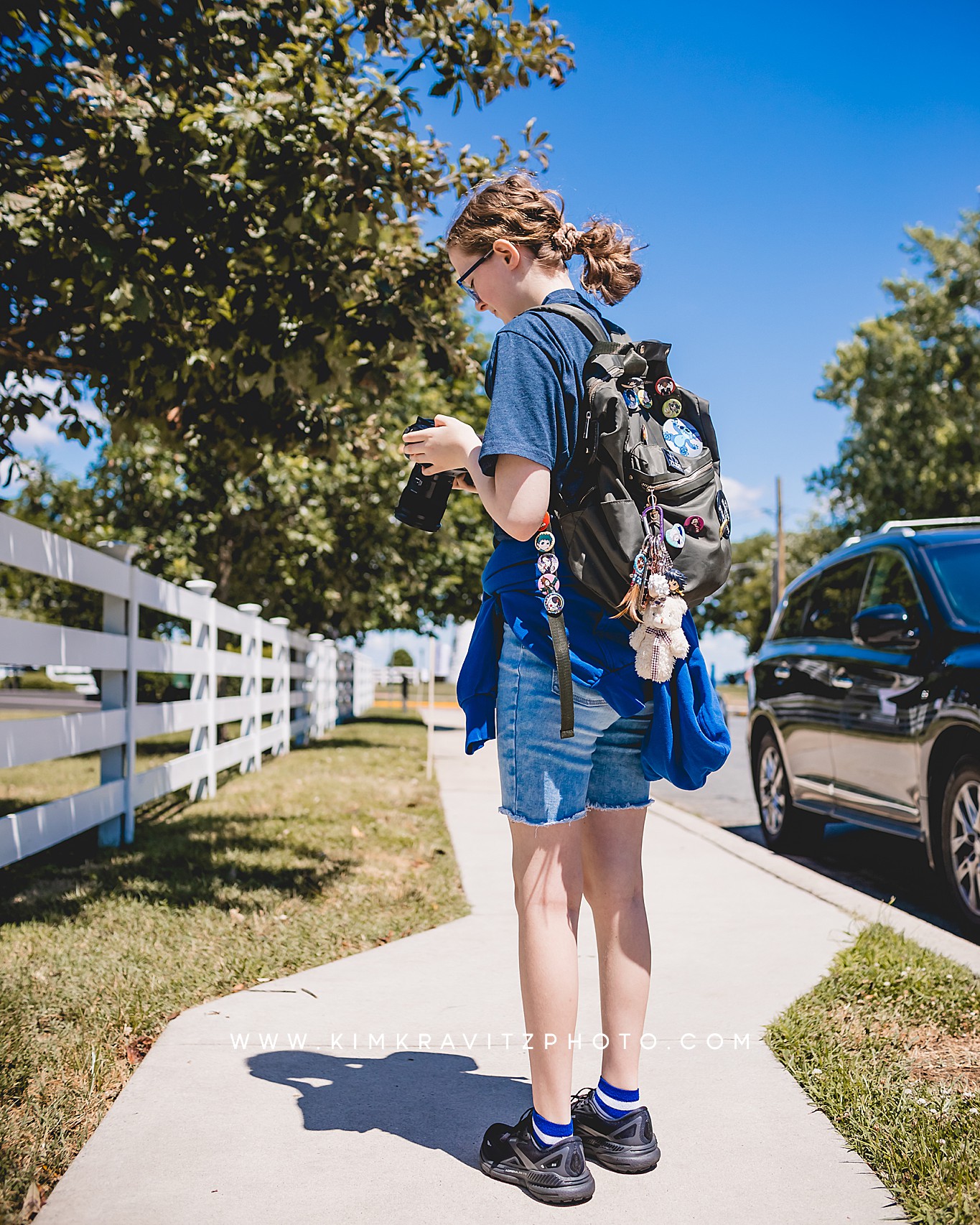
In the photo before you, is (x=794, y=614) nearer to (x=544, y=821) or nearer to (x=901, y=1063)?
(x=901, y=1063)

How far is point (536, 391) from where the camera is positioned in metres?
2.19

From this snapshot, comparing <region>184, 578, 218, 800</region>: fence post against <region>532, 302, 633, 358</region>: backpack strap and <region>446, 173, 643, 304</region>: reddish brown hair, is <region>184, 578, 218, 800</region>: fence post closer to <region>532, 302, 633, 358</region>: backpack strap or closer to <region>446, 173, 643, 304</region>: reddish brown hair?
<region>446, 173, 643, 304</region>: reddish brown hair

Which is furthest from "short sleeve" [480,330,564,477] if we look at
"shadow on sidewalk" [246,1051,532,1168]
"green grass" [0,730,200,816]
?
"green grass" [0,730,200,816]

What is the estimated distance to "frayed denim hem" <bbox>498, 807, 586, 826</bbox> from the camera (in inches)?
89.4

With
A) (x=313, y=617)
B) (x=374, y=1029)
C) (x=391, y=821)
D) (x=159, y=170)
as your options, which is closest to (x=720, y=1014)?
(x=374, y=1029)

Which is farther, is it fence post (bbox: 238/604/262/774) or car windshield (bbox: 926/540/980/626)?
fence post (bbox: 238/604/262/774)

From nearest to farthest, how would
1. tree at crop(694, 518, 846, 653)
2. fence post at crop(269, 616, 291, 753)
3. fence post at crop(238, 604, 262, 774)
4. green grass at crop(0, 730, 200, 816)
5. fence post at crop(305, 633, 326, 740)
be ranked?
green grass at crop(0, 730, 200, 816) → fence post at crop(238, 604, 262, 774) → fence post at crop(269, 616, 291, 753) → fence post at crop(305, 633, 326, 740) → tree at crop(694, 518, 846, 653)

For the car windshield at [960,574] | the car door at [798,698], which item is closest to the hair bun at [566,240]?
the car windshield at [960,574]

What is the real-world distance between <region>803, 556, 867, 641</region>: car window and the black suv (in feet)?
0.04

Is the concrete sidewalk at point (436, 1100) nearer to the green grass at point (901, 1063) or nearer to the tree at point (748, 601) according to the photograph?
the green grass at point (901, 1063)

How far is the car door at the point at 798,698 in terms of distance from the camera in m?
6.25

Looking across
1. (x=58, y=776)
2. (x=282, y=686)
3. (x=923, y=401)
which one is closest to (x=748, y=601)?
(x=923, y=401)

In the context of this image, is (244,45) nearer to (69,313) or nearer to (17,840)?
(69,313)

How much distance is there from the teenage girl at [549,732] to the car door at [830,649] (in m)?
3.77
